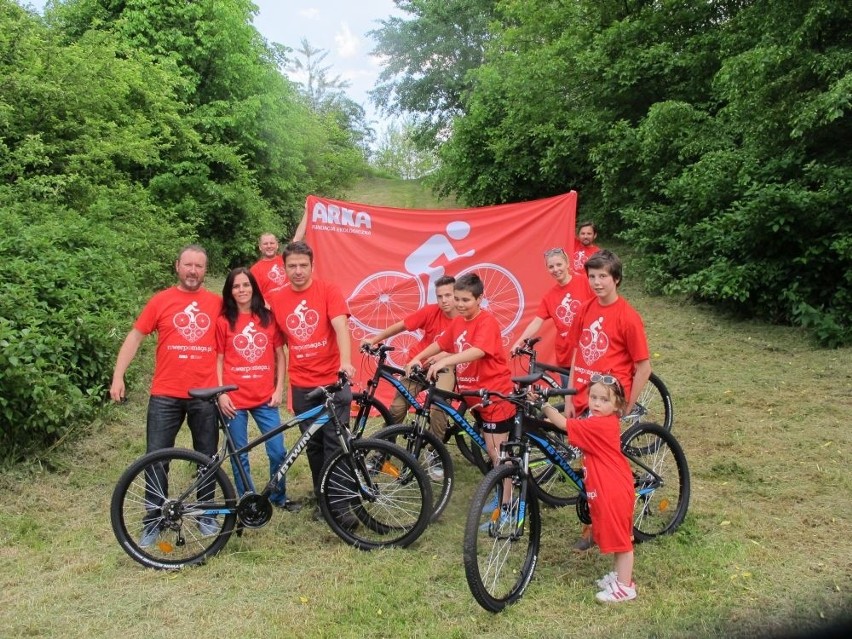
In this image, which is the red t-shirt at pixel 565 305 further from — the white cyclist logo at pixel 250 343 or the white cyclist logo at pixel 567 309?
the white cyclist logo at pixel 250 343

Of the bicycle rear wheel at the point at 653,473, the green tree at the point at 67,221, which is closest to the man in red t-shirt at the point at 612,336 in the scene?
the bicycle rear wheel at the point at 653,473

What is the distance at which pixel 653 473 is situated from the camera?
4.11m

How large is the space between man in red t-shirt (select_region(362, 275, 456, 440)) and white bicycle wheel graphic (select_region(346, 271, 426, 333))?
148 cm

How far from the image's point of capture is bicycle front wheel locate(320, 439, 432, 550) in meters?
4.08

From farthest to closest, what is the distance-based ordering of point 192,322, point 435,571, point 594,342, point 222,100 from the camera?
point 222,100, point 192,322, point 594,342, point 435,571

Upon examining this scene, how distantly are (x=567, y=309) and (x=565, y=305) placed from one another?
0.04m

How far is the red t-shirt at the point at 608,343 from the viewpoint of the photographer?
4016 mm

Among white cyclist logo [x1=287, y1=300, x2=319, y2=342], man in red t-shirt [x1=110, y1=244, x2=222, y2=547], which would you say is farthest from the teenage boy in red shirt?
man in red t-shirt [x1=110, y1=244, x2=222, y2=547]

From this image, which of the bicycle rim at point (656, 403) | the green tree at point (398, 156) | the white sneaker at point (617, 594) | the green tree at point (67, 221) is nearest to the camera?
the white sneaker at point (617, 594)

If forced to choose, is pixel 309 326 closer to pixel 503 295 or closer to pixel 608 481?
pixel 608 481

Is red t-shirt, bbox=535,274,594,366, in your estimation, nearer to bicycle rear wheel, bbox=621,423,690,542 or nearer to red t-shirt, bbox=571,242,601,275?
bicycle rear wheel, bbox=621,423,690,542

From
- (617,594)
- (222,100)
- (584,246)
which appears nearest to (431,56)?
(222,100)

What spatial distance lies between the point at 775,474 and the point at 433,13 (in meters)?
28.1

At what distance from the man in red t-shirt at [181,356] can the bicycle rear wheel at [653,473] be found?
2631 mm
